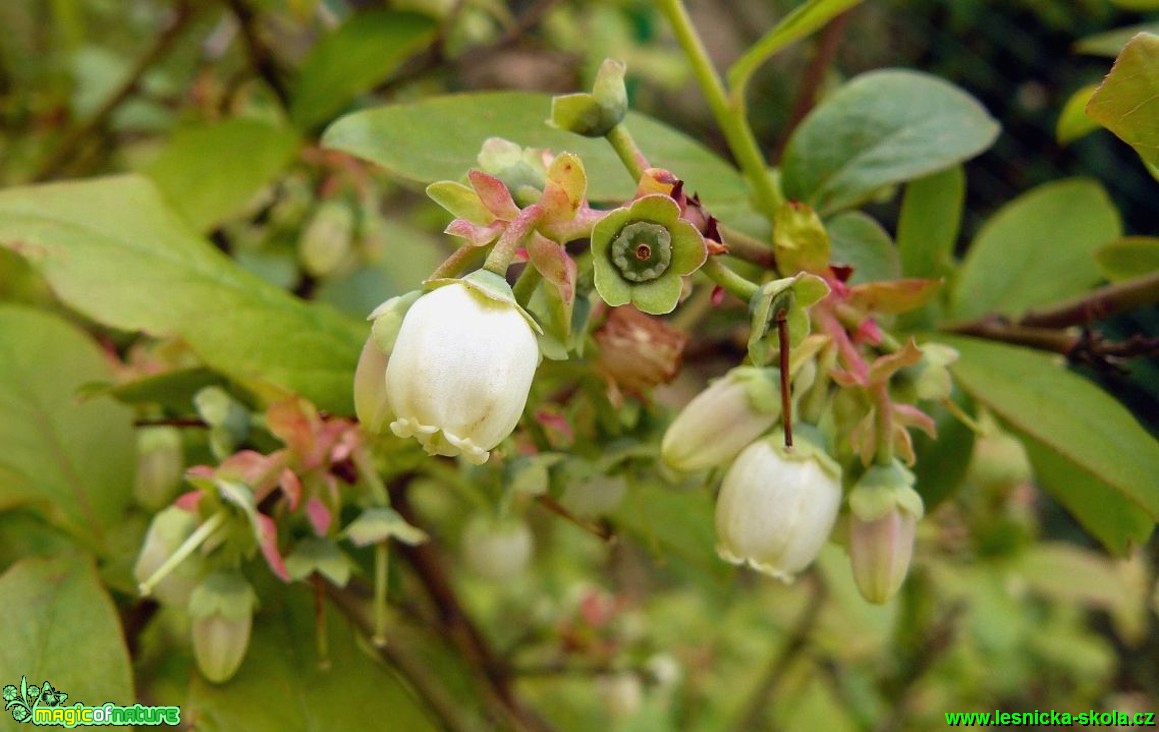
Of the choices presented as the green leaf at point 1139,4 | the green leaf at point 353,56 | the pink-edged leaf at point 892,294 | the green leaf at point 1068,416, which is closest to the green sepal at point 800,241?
the pink-edged leaf at point 892,294

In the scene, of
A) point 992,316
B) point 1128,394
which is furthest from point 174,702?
point 1128,394

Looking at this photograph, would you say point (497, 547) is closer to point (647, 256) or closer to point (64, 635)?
point (64, 635)

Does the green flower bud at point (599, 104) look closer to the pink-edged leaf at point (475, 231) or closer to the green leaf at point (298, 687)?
the pink-edged leaf at point (475, 231)

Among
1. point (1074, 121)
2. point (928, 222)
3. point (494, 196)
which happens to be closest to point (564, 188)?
point (494, 196)

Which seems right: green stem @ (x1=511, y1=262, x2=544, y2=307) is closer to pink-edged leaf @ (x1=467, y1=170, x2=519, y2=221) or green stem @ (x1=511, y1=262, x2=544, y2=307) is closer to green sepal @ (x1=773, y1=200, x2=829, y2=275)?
pink-edged leaf @ (x1=467, y1=170, x2=519, y2=221)

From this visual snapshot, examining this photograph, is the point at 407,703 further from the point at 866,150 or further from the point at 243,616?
the point at 866,150
